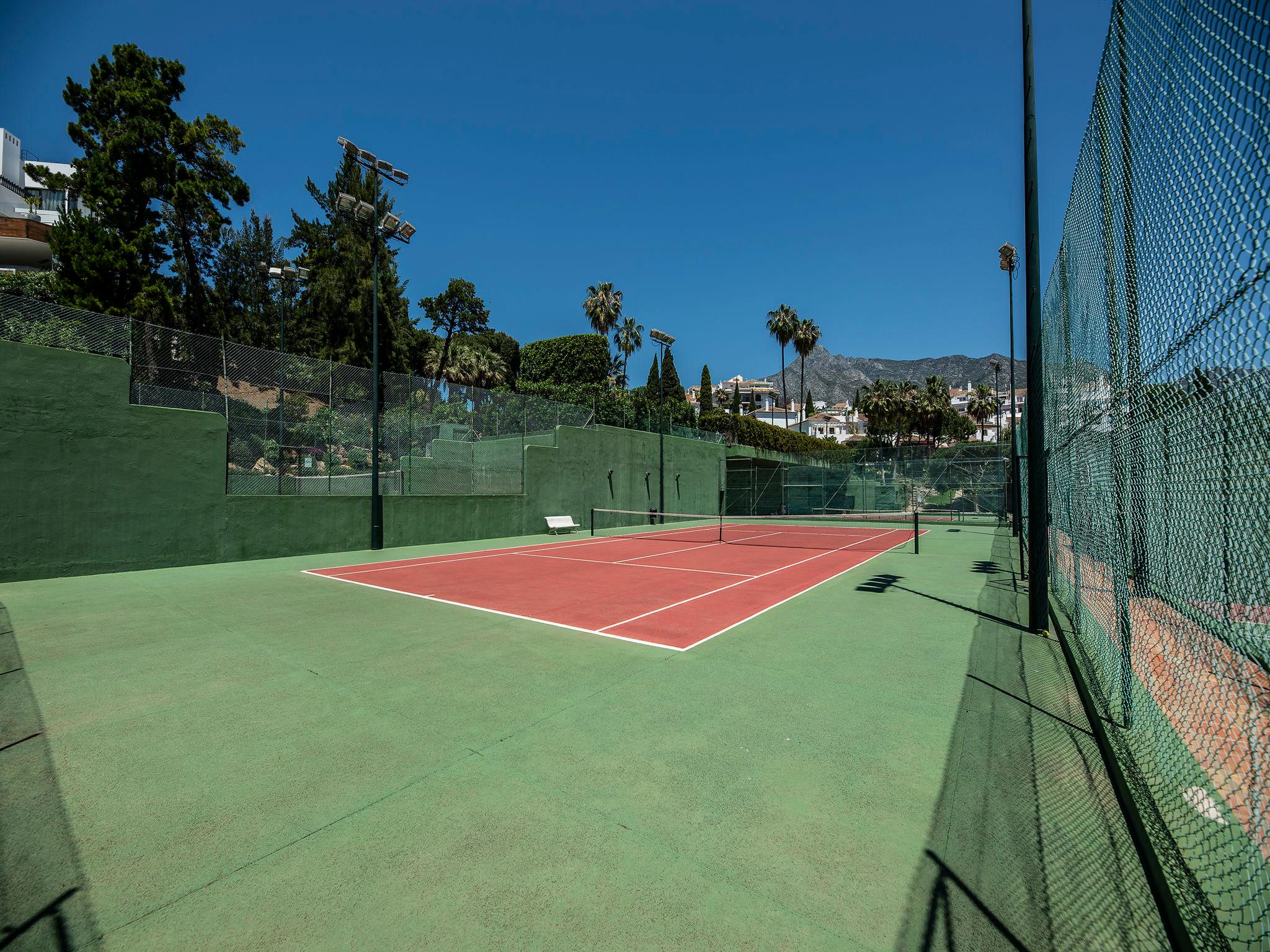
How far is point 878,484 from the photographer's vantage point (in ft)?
120

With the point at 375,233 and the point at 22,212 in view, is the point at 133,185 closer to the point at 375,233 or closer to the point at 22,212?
the point at 375,233

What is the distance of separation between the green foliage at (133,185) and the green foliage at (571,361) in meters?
26.5

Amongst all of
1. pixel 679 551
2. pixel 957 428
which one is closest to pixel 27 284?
pixel 679 551

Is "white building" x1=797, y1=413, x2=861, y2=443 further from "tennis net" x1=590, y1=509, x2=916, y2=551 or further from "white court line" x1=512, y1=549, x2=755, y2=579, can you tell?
"white court line" x1=512, y1=549, x2=755, y2=579

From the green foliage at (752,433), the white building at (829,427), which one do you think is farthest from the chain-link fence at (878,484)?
the white building at (829,427)

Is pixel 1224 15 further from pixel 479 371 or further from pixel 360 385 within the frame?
pixel 479 371

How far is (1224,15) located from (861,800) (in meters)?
3.79

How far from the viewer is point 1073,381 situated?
6340mm

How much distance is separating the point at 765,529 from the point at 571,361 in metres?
29.4

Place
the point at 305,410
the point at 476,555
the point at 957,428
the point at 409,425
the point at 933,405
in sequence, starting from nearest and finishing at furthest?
the point at 476,555 < the point at 305,410 < the point at 409,425 < the point at 933,405 < the point at 957,428

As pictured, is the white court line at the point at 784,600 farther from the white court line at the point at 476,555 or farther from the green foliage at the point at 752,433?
the green foliage at the point at 752,433

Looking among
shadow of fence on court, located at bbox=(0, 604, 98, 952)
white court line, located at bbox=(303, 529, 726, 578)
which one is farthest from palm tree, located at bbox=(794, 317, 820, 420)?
shadow of fence on court, located at bbox=(0, 604, 98, 952)

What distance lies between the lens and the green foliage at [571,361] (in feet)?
168

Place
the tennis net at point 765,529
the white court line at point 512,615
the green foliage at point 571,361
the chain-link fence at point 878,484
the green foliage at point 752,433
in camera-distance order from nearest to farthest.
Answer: the white court line at point 512,615, the tennis net at point 765,529, the chain-link fence at point 878,484, the green foliage at point 571,361, the green foliage at point 752,433
